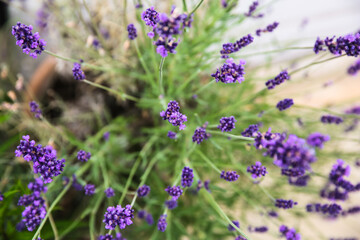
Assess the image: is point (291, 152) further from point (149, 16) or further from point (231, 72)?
point (149, 16)

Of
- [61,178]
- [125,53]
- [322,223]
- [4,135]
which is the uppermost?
[125,53]

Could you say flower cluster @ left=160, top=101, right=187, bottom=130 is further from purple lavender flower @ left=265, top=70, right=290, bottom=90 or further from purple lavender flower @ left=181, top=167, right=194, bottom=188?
purple lavender flower @ left=265, top=70, right=290, bottom=90

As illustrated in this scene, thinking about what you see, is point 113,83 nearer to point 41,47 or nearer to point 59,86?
point 59,86

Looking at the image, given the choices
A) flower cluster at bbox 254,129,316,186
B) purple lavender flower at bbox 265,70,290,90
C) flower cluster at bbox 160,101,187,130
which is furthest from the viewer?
purple lavender flower at bbox 265,70,290,90

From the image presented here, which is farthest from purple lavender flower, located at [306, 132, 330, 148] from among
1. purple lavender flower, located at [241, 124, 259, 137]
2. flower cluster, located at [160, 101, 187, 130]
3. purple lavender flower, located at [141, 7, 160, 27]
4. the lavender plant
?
purple lavender flower, located at [141, 7, 160, 27]

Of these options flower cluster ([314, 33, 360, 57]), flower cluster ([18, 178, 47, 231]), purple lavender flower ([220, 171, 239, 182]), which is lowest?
flower cluster ([18, 178, 47, 231])

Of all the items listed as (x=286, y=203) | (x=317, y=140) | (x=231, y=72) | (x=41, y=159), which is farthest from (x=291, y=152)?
(x=41, y=159)

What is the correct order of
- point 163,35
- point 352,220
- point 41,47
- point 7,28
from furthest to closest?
point 352,220, point 7,28, point 41,47, point 163,35

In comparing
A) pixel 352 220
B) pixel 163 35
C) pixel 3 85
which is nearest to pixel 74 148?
pixel 3 85

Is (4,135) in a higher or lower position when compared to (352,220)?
lower

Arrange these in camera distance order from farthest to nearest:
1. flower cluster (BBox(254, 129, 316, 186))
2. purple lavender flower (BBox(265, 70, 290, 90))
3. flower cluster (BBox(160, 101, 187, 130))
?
purple lavender flower (BBox(265, 70, 290, 90)) < flower cluster (BBox(160, 101, 187, 130)) < flower cluster (BBox(254, 129, 316, 186))
